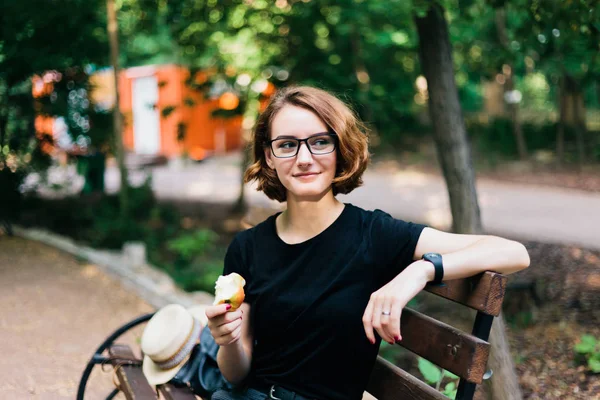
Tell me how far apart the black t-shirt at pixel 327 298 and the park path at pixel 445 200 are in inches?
246

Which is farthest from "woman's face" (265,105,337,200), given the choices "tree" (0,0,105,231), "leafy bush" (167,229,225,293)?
"tree" (0,0,105,231)

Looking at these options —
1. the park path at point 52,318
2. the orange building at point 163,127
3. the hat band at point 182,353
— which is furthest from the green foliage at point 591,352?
the orange building at point 163,127

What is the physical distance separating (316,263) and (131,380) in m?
1.39

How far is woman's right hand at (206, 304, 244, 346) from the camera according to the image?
2104 millimetres

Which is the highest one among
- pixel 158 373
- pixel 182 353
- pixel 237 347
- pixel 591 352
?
pixel 237 347

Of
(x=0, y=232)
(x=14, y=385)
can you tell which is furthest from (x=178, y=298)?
(x=0, y=232)

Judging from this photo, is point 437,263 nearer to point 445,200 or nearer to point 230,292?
point 230,292

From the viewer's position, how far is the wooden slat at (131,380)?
3018 millimetres

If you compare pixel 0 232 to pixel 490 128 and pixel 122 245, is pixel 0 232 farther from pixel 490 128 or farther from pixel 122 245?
pixel 490 128

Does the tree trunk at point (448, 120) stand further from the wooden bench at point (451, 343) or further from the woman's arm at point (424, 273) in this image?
the woman's arm at point (424, 273)

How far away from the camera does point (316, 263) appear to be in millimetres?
2244

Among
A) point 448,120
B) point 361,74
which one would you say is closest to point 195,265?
point 361,74

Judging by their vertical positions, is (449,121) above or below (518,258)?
above

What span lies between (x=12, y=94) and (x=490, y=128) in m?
13.2
